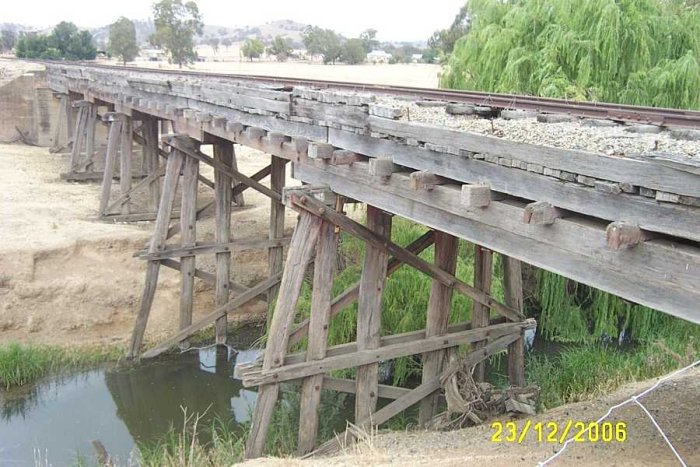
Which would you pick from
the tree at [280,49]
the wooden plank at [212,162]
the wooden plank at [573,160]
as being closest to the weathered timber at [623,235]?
the wooden plank at [573,160]

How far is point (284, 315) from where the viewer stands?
6047mm

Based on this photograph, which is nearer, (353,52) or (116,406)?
(116,406)

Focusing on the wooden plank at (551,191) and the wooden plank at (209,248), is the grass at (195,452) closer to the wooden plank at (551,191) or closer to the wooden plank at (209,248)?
the wooden plank at (209,248)

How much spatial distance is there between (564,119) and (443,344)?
249cm

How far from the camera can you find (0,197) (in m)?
14.0

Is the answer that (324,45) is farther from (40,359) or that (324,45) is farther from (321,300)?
(321,300)

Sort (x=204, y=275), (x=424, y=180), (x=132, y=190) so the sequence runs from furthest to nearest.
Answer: (x=132, y=190) → (x=204, y=275) → (x=424, y=180)

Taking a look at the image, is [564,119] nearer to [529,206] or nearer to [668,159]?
[529,206]

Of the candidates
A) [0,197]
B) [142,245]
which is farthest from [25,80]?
[142,245]

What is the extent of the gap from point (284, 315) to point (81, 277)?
5878mm

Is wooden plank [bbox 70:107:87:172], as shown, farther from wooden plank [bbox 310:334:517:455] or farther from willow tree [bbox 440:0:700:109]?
wooden plank [bbox 310:334:517:455]

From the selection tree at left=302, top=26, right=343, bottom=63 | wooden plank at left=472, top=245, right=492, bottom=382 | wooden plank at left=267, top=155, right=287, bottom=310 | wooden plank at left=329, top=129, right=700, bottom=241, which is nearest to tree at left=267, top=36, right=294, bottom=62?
tree at left=302, top=26, right=343, bottom=63

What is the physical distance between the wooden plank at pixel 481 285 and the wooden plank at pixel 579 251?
2296 mm

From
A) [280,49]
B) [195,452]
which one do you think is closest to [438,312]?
[195,452]
